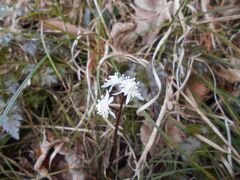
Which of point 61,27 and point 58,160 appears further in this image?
point 61,27

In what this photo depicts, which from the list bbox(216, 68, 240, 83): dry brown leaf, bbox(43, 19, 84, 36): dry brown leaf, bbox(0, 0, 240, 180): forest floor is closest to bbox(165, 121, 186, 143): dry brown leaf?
bbox(0, 0, 240, 180): forest floor

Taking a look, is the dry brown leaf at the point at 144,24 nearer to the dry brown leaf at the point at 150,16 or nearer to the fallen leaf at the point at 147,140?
the dry brown leaf at the point at 150,16

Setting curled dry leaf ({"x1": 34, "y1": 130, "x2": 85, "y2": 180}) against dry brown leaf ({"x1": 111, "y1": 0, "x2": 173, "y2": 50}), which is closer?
curled dry leaf ({"x1": 34, "y1": 130, "x2": 85, "y2": 180})

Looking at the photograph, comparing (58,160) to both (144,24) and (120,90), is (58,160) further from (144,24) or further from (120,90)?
(144,24)

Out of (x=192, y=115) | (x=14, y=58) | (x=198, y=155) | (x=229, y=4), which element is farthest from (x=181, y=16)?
(x=14, y=58)

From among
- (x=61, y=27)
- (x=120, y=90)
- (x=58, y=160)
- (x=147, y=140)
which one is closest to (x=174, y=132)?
(x=147, y=140)

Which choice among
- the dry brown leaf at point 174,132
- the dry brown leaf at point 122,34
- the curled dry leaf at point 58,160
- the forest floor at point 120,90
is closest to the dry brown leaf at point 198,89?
the forest floor at point 120,90

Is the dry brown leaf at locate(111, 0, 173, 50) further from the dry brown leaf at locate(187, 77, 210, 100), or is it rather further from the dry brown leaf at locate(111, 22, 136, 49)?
the dry brown leaf at locate(187, 77, 210, 100)

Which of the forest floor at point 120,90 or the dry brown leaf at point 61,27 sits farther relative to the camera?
the dry brown leaf at point 61,27
